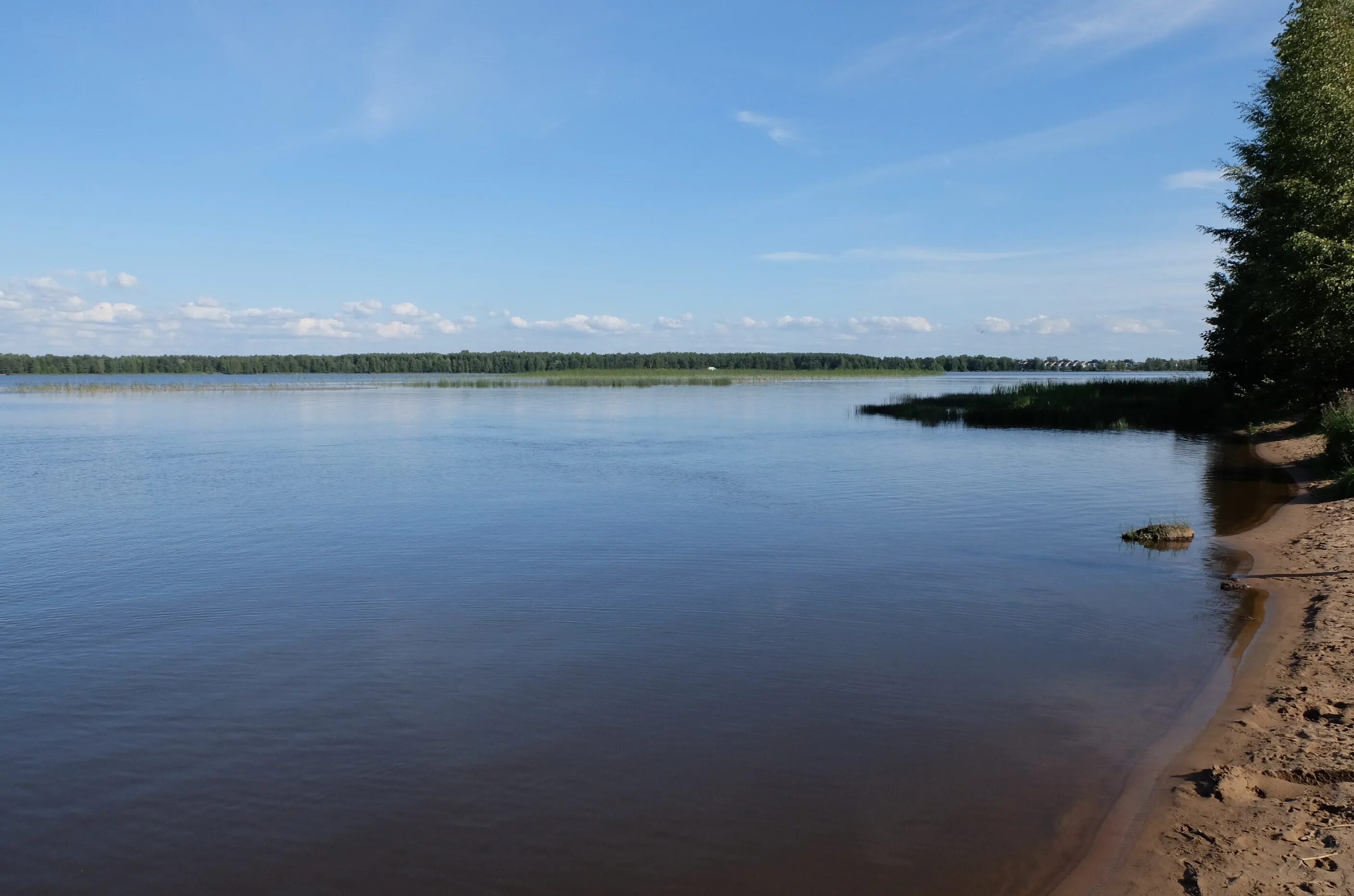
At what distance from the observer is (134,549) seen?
1381 cm

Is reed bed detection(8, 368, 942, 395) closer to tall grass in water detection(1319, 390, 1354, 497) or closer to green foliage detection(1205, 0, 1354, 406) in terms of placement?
green foliage detection(1205, 0, 1354, 406)

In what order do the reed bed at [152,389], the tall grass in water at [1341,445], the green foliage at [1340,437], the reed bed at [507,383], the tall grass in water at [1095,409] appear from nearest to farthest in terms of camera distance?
the tall grass in water at [1341,445], the green foliage at [1340,437], the tall grass in water at [1095,409], the reed bed at [152,389], the reed bed at [507,383]

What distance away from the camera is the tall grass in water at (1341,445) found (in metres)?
15.8

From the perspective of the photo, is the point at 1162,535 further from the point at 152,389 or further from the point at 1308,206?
the point at 152,389

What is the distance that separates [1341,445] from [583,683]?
59.0 ft

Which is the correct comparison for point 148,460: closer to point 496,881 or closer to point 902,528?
point 902,528

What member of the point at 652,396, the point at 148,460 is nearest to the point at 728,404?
the point at 652,396

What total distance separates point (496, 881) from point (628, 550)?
8.72 m

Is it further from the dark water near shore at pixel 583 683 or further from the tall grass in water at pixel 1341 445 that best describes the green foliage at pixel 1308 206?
the dark water near shore at pixel 583 683

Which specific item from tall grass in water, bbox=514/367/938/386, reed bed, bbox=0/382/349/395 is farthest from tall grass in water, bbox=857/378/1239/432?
reed bed, bbox=0/382/349/395

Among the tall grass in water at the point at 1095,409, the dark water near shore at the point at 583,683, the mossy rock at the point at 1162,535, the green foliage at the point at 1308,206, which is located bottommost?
the dark water near shore at the point at 583,683

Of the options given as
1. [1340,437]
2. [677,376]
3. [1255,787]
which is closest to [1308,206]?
[1340,437]

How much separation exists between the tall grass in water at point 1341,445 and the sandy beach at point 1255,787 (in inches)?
319

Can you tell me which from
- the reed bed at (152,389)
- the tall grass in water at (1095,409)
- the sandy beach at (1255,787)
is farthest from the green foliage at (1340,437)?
the reed bed at (152,389)
